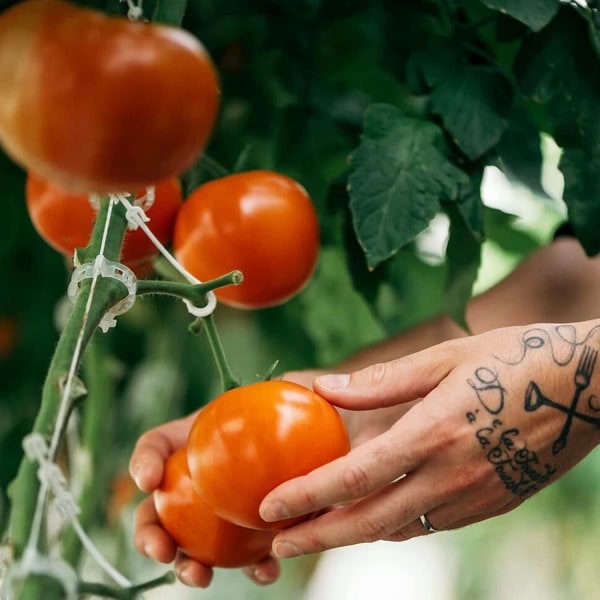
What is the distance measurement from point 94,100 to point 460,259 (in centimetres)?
41

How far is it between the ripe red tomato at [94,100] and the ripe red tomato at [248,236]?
340 millimetres

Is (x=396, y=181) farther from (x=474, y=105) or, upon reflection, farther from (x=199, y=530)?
(x=199, y=530)

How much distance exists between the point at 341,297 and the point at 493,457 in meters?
0.43

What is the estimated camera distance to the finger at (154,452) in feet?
1.99

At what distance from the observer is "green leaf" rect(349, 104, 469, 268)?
0.54 metres

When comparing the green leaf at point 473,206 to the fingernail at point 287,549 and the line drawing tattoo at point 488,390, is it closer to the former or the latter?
the line drawing tattoo at point 488,390

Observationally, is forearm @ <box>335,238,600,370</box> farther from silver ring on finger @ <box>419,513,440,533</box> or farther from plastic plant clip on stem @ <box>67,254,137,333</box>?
plastic plant clip on stem @ <box>67,254,137,333</box>

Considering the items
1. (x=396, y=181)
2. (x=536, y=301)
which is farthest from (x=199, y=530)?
(x=536, y=301)

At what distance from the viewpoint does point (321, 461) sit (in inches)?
19.7

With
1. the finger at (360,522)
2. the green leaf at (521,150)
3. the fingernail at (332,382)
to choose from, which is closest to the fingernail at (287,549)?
the finger at (360,522)

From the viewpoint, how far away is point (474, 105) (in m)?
0.58

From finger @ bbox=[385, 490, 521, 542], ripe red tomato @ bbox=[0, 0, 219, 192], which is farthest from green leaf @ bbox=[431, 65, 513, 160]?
ripe red tomato @ bbox=[0, 0, 219, 192]

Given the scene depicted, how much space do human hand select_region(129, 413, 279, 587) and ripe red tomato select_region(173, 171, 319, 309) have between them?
14cm

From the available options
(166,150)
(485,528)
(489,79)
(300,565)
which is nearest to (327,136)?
(489,79)
